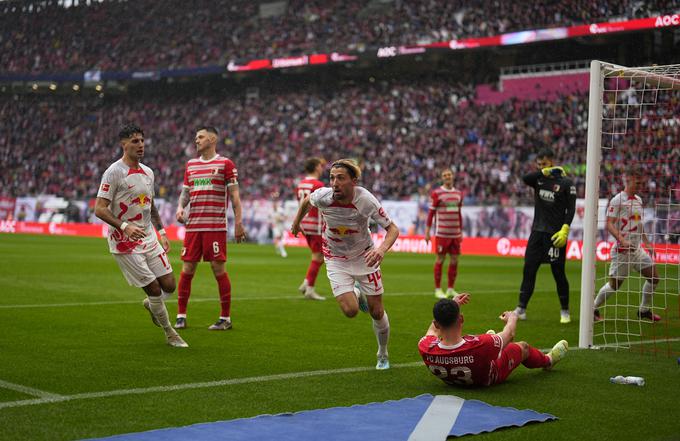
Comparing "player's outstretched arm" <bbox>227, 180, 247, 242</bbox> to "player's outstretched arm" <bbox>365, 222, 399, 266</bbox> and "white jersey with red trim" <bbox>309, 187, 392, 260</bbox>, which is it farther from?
"player's outstretched arm" <bbox>365, 222, 399, 266</bbox>

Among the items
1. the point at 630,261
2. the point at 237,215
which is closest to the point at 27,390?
the point at 237,215

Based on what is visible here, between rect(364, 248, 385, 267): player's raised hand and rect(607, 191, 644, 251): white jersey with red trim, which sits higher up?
rect(607, 191, 644, 251): white jersey with red trim

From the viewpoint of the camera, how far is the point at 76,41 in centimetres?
5744

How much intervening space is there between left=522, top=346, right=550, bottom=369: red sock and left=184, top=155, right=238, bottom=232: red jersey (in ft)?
14.4

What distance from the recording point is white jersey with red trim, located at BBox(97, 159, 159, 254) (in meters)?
8.09

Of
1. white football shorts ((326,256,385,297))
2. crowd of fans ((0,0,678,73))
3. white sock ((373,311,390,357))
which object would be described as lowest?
white sock ((373,311,390,357))

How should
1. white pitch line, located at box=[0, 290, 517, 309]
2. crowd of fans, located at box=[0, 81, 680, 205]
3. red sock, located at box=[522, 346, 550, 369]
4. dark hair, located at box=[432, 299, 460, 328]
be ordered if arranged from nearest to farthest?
dark hair, located at box=[432, 299, 460, 328] < red sock, located at box=[522, 346, 550, 369] < white pitch line, located at box=[0, 290, 517, 309] < crowd of fans, located at box=[0, 81, 680, 205]

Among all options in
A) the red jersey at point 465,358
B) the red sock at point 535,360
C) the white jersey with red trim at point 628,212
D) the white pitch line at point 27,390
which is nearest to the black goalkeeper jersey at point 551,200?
the white jersey with red trim at point 628,212

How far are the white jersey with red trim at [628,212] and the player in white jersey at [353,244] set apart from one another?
482 centimetres

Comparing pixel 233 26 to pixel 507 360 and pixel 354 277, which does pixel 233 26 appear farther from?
pixel 507 360

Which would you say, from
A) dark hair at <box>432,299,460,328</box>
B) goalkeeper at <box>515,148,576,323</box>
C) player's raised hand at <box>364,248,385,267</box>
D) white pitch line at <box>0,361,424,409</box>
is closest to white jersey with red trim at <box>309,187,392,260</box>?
player's raised hand at <box>364,248,385,267</box>

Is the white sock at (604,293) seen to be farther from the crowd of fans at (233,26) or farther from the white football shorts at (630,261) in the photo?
the crowd of fans at (233,26)

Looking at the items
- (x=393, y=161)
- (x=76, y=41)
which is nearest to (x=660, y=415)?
(x=393, y=161)

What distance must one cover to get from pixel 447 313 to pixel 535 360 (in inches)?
50.7
